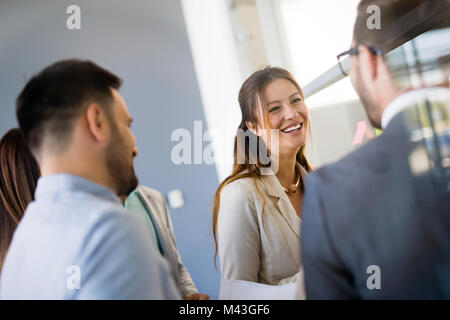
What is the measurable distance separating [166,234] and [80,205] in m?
0.23

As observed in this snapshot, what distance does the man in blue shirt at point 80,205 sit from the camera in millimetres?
550

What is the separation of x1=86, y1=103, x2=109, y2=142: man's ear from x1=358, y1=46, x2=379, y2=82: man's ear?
1.63 feet

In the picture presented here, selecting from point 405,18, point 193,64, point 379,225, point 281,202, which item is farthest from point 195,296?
point 405,18

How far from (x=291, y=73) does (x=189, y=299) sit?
0.56 metres

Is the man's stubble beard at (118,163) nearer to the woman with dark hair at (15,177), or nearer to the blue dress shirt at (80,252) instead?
the blue dress shirt at (80,252)

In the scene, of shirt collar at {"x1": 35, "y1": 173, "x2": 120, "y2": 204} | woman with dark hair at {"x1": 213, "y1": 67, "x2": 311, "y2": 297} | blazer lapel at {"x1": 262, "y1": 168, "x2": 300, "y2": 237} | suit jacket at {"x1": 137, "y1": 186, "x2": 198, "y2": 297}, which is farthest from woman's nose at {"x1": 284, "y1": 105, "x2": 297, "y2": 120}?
shirt collar at {"x1": 35, "y1": 173, "x2": 120, "y2": 204}

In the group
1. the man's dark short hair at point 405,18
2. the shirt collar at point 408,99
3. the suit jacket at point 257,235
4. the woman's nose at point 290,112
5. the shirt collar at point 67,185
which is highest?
the man's dark short hair at point 405,18

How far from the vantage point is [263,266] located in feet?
2.70

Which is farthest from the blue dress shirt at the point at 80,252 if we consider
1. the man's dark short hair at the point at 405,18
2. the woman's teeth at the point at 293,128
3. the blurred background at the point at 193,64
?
the man's dark short hair at the point at 405,18

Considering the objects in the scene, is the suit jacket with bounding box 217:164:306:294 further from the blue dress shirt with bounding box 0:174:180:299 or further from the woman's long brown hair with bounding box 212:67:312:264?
the blue dress shirt with bounding box 0:174:180:299

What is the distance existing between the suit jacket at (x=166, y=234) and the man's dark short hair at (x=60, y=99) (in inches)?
8.7

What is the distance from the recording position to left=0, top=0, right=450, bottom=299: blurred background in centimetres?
80

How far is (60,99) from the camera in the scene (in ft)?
2.00
